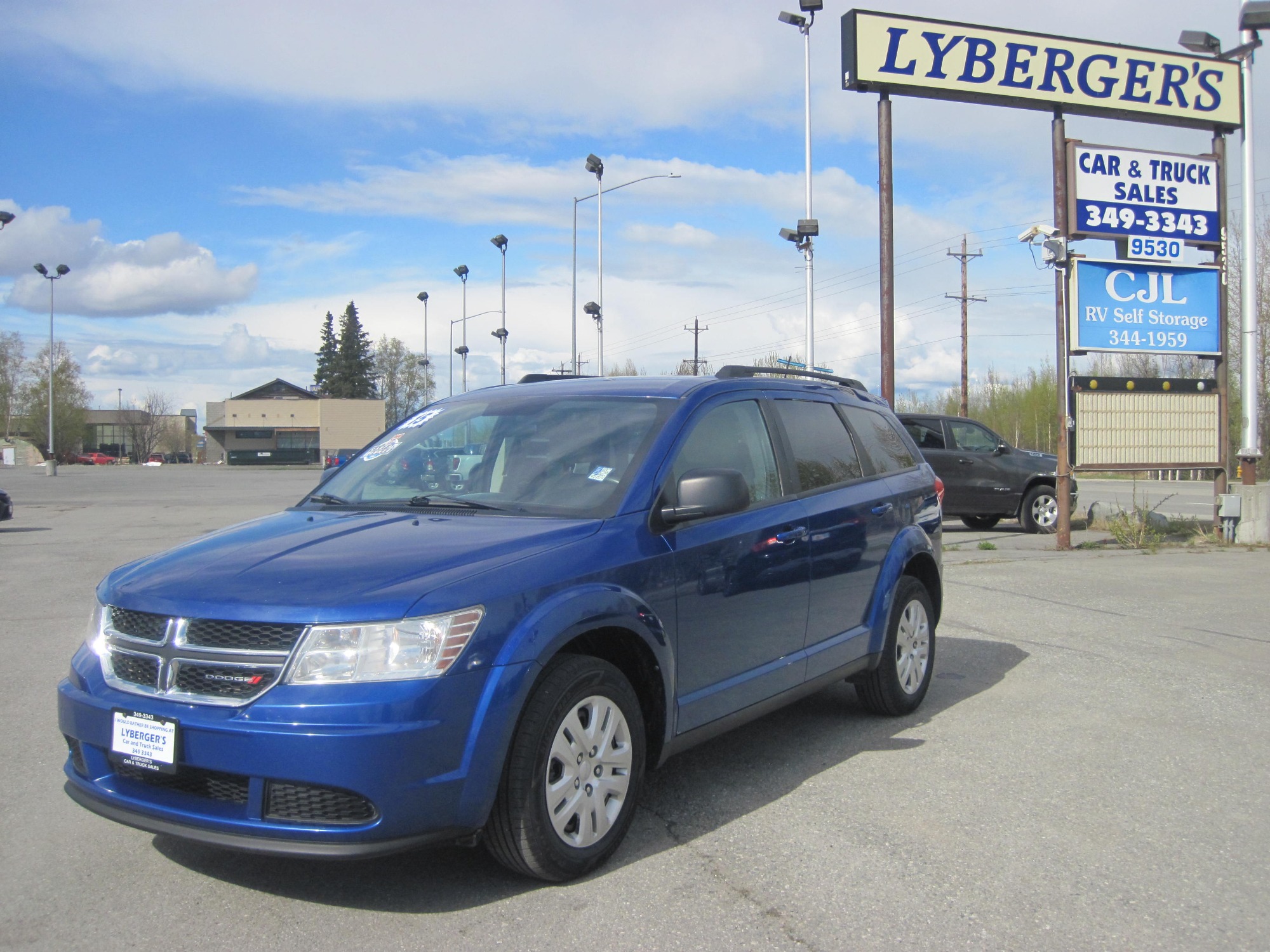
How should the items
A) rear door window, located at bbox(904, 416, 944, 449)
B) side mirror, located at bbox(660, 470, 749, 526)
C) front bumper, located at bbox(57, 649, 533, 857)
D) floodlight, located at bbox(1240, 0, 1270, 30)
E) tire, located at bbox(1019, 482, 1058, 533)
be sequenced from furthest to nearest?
rear door window, located at bbox(904, 416, 944, 449)
tire, located at bbox(1019, 482, 1058, 533)
floodlight, located at bbox(1240, 0, 1270, 30)
side mirror, located at bbox(660, 470, 749, 526)
front bumper, located at bbox(57, 649, 533, 857)

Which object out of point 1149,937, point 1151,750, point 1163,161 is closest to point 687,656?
point 1149,937

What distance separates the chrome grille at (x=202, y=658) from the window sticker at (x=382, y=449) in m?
1.74

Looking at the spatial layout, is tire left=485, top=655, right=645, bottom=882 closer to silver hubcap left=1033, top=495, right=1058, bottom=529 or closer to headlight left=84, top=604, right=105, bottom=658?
headlight left=84, top=604, right=105, bottom=658

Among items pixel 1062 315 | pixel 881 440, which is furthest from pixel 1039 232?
pixel 881 440

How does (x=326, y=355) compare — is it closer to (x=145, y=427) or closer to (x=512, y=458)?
(x=145, y=427)

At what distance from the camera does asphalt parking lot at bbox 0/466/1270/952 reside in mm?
3393

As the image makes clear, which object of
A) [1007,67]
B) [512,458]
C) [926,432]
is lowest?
[512,458]

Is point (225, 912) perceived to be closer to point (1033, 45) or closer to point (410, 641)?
point (410, 641)

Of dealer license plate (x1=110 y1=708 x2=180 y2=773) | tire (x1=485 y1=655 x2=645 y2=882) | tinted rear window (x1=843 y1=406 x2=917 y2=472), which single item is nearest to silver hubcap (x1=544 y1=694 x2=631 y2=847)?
tire (x1=485 y1=655 x2=645 y2=882)

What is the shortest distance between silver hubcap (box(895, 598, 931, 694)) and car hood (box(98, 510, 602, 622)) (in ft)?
8.68

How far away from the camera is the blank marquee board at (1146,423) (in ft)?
52.2

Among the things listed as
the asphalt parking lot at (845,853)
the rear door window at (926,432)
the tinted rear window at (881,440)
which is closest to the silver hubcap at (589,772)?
the asphalt parking lot at (845,853)

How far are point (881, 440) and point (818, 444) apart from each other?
38.0 inches

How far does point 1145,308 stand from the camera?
16.1 meters
